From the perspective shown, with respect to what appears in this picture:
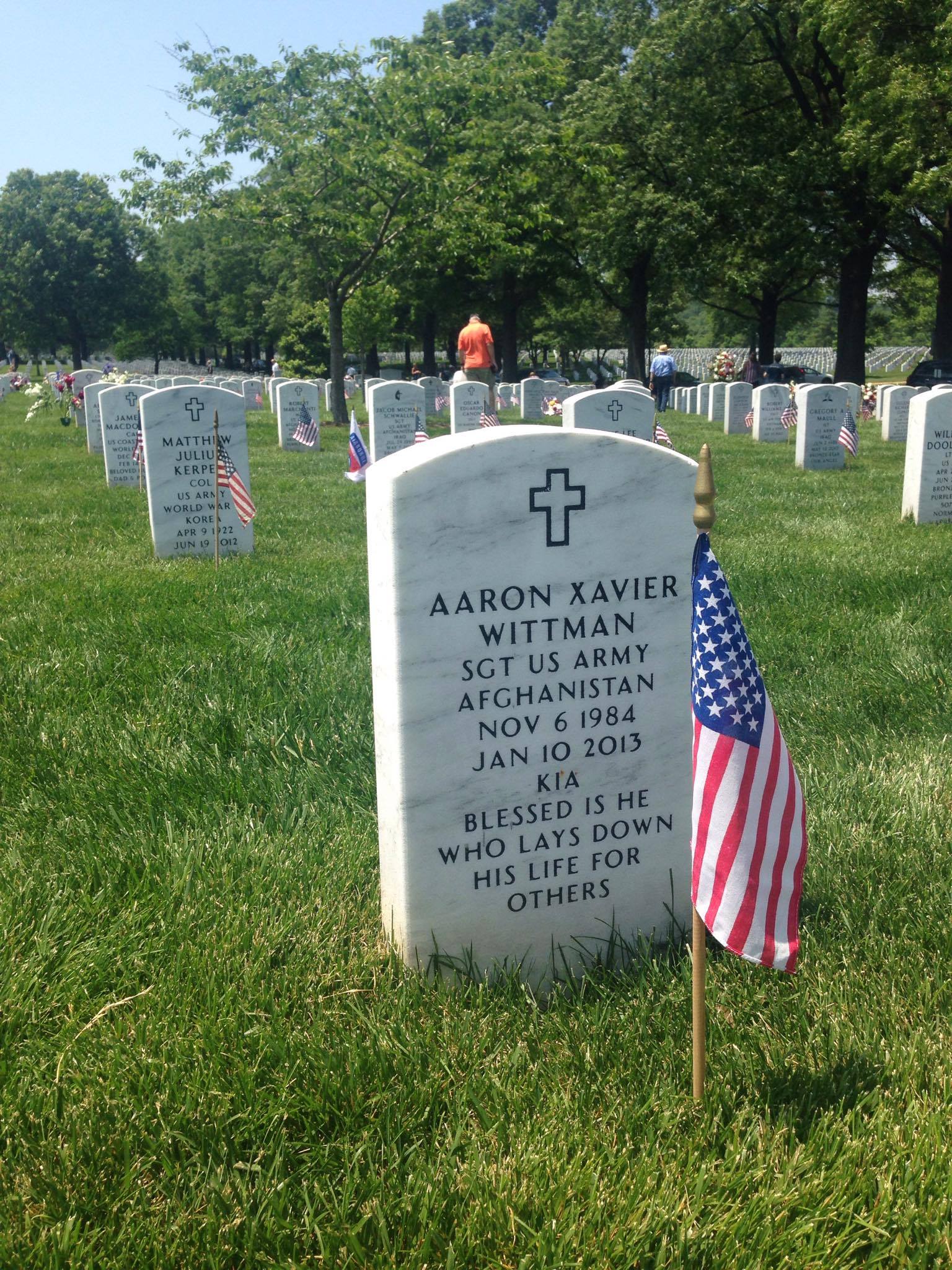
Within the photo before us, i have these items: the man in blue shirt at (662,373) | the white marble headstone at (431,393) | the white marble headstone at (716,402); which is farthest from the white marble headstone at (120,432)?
the white marble headstone at (431,393)

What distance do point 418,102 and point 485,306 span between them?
2590cm

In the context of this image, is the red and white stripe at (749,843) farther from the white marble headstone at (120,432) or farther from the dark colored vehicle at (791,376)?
the dark colored vehicle at (791,376)

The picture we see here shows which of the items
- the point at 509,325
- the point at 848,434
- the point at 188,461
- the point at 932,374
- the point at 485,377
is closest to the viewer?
the point at 188,461

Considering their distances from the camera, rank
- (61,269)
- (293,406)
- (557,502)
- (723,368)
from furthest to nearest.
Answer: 1. (61,269)
2. (723,368)
3. (293,406)
4. (557,502)

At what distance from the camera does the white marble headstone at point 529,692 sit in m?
2.91

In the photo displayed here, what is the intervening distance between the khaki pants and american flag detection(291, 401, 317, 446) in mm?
3221

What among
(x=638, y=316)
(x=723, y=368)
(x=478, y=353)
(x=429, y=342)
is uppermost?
(x=638, y=316)

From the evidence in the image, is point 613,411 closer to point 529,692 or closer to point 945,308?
point 529,692

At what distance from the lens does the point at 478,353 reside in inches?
755

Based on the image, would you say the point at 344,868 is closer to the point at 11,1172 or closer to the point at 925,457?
the point at 11,1172

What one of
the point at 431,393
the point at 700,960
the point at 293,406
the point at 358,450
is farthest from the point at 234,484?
the point at 431,393

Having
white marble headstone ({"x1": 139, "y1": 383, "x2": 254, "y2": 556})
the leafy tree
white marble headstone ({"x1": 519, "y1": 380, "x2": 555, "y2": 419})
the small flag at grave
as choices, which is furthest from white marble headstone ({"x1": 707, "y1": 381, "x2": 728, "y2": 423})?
the leafy tree

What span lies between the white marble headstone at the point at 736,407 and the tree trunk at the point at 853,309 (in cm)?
808

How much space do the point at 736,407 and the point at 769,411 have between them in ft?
10.0
